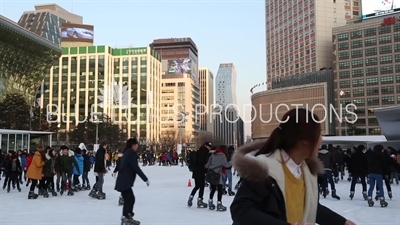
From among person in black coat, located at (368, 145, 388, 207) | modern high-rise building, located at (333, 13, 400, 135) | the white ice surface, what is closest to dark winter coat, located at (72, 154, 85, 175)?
the white ice surface

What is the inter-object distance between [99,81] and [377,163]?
112399 mm

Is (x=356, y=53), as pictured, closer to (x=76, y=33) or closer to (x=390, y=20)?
(x=390, y=20)

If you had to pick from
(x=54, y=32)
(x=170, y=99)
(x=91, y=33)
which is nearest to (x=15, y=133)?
(x=91, y=33)

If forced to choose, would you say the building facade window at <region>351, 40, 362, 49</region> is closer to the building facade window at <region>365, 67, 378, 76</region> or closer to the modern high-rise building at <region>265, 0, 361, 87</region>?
the building facade window at <region>365, 67, 378, 76</region>

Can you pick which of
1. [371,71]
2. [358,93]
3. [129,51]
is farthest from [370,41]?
[129,51]

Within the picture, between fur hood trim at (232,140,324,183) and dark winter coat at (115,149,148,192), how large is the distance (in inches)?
226

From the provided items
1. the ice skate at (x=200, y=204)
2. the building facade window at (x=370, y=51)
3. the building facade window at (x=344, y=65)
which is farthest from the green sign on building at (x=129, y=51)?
the ice skate at (x=200, y=204)

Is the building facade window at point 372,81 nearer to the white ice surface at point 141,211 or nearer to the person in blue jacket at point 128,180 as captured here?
the white ice surface at point 141,211

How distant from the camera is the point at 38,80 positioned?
71.9 metres

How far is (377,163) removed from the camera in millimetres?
10297

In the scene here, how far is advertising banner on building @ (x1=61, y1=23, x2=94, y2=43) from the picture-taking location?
12119 cm

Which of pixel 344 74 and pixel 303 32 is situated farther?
pixel 303 32

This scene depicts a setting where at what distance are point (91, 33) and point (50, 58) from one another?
169 feet

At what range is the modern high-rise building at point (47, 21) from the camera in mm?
137750
